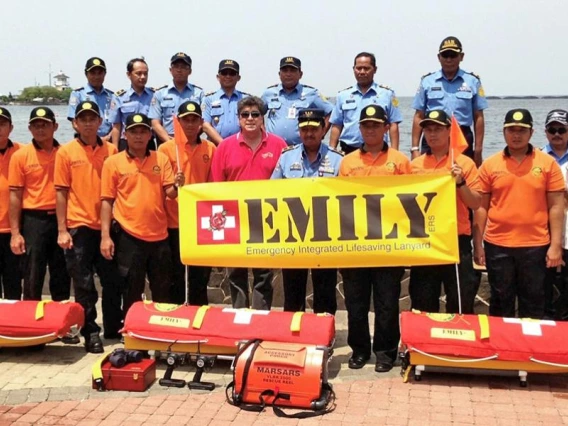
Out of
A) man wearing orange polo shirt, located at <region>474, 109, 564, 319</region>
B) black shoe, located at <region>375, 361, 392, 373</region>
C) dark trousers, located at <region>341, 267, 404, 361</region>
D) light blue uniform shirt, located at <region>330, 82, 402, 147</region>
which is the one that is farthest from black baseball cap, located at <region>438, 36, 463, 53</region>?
black shoe, located at <region>375, 361, 392, 373</region>

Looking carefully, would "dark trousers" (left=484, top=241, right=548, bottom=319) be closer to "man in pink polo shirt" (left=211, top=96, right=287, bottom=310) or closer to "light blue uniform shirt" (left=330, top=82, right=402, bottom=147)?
"man in pink polo shirt" (left=211, top=96, right=287, bottom=310)

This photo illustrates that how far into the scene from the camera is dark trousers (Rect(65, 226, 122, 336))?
6.57m

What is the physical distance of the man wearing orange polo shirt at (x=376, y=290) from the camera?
5.98 metres

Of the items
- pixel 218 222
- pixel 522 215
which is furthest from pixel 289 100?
pixel 522 215

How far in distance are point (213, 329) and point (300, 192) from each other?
1460 millimetres

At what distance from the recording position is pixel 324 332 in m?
5.69

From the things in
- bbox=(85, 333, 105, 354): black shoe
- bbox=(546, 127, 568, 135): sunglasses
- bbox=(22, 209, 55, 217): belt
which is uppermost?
bbox=(546, 127, 568, 135): sunglasses

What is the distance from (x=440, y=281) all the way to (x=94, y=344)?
339 centimetres

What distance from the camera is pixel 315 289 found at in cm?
651

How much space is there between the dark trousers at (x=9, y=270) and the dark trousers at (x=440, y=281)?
400cm

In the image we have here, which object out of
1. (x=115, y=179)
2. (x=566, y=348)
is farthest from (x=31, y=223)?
(x=566, y=348)

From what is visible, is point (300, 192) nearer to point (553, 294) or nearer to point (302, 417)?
point (302, 417)

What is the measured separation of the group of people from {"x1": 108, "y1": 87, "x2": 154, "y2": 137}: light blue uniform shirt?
1.69 m

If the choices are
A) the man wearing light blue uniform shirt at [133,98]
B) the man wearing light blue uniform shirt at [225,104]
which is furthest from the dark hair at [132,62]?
the man wearing light blue uniform shirt at [225,104]
